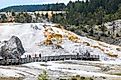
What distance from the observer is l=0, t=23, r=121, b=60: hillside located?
100m

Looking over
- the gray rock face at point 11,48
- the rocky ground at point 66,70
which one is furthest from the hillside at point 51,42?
the rocky ground at point 66,70

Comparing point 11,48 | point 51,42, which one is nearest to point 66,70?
point 11,48

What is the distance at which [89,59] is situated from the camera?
326 ft

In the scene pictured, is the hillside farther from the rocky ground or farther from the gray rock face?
the rocky ground

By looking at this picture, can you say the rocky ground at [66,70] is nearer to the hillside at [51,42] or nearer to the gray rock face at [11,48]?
the gray rock face at [11,48]

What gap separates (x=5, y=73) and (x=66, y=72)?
1100 cm

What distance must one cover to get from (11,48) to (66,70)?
15717 mm

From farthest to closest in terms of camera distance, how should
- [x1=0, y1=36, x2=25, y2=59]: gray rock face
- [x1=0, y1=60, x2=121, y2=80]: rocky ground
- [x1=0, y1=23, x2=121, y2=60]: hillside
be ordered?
[x1=0, y1=23, x2=121, y2=60]: hillside → [x1=0, y1=36, x2=25, y2=59]: gray rock face → [x1=0, y1=60, x2=121, y2=80]: rocky ground

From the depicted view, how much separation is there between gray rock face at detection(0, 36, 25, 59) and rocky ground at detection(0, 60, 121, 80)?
18.1 ft

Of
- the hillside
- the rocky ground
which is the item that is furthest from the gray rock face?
the rocky ground

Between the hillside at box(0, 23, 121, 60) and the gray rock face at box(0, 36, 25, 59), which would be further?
the hillside at box(0, 23, 121, 60)

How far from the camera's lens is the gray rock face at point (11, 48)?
9250cm

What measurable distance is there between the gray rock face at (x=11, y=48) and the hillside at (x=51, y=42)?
3.69 meters

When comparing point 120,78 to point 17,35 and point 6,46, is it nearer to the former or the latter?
point 6,46
